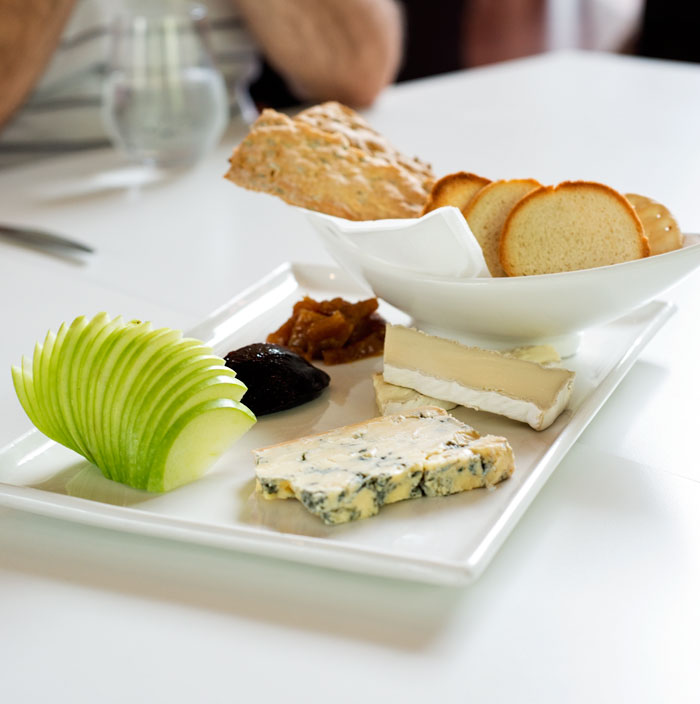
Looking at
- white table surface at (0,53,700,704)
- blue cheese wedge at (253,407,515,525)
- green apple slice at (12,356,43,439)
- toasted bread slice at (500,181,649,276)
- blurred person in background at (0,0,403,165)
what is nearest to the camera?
white table surface at (0,53,700,704)

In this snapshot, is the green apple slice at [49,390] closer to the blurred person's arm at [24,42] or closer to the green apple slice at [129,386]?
the green apple slice at [129,386]

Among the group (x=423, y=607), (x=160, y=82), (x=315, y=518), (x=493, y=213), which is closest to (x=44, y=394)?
(x=315, y=518)

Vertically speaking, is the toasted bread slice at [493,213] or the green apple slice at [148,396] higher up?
the toasted bread slice at [493,213]

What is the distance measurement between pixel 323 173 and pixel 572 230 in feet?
0.86

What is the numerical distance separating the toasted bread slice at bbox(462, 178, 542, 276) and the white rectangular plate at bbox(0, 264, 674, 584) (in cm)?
13

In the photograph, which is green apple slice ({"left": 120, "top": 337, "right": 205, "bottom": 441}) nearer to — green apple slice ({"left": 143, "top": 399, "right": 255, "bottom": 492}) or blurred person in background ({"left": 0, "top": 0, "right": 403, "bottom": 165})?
green apple slice ({"left": 143, "top": 399, "right": 255, "bottom": 492})

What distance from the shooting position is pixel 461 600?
650 mm

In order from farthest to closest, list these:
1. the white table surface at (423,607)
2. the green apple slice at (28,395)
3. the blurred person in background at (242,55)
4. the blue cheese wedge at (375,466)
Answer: the blurred person in background at (242,55)
the green apple slice at (28,395)
the blue cheese wedge at (375,466)
the white table surface at (423,607)

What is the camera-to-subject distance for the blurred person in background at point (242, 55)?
223cm

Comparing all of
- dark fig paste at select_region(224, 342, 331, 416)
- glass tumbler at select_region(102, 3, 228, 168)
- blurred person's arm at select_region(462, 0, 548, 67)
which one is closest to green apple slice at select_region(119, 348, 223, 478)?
dark fig paste at select_region(224, 342, 331, 416)

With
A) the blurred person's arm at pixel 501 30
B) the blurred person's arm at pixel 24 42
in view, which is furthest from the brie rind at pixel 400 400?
the blurred person's arm at pixel 501 30

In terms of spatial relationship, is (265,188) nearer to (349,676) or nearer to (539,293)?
(539,293)

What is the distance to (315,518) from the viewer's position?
0.71 m

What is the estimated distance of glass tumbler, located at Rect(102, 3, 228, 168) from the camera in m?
1.82
